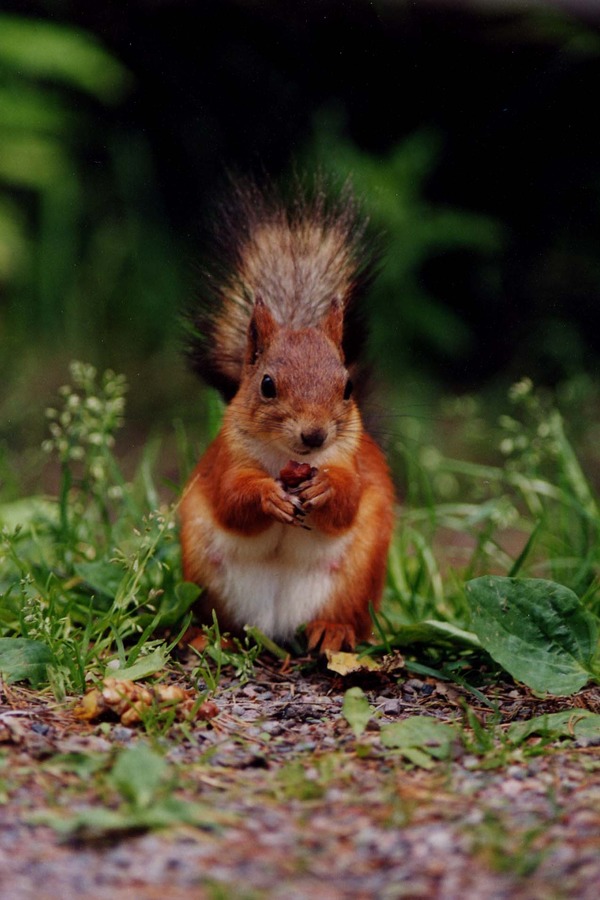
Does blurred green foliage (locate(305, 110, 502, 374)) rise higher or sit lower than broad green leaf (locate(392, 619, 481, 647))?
higher

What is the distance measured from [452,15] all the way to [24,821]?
4783 mm

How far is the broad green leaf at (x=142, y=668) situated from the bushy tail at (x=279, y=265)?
0.86 metres

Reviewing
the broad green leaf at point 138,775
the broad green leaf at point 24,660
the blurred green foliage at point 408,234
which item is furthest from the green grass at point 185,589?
the blurred green foliage at point 408,234

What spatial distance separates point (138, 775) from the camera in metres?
2.17

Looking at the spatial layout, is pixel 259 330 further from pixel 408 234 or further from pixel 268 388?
pixel 408 234

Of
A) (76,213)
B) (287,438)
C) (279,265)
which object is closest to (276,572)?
(287,438)

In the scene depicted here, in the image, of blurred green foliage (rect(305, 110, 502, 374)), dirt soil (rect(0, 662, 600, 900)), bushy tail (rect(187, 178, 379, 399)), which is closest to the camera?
dirt soil (rect(0, 662, 600, 900))

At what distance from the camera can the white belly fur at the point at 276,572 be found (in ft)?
10.4

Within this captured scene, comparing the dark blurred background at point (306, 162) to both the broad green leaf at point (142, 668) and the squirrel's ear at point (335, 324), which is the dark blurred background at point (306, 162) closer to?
the squirrel's ear at point (335, 324)

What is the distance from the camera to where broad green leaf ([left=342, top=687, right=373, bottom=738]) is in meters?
2.65

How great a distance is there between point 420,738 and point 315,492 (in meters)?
0.67

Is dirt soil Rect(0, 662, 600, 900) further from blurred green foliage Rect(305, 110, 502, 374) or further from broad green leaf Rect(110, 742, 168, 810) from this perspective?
blurred green foliage Rect(305, 110, 502, 374)

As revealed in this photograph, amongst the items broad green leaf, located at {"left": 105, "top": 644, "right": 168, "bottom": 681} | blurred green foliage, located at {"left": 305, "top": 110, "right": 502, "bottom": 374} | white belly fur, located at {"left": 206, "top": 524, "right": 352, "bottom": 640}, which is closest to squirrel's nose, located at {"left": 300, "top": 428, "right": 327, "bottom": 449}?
white belly fur, located at {"left": 206, "top": 524, "right": 352, "bottom": 640}

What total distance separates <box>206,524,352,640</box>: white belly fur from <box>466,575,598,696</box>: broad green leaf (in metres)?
0.44
